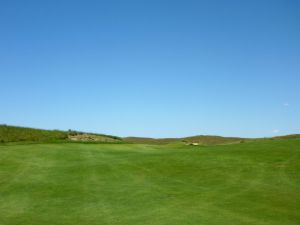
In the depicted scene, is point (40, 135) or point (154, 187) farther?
point (40, 135)

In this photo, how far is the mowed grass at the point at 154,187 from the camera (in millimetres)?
13492

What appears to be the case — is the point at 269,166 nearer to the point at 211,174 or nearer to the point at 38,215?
the point at 211,174

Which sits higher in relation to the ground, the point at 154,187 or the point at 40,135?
the point at 40,135

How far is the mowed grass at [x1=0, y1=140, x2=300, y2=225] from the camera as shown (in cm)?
1349

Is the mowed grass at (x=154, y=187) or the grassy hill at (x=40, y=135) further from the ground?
the grassy hill at (x=40, y=135)

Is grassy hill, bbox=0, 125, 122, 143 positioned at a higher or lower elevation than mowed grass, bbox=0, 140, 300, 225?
higher

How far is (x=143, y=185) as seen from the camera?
18297 millimetres

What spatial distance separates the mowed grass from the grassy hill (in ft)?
35.4

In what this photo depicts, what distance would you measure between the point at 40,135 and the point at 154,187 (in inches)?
991

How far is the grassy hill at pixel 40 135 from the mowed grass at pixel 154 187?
10.8 meters

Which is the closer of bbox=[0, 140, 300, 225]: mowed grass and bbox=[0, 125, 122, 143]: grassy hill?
bbox=[0, 140, 300, 225]: mowed grass

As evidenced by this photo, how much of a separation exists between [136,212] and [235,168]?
8.39 metres

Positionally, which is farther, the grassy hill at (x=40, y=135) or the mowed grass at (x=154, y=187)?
the grassy hill at (x=40, y=135)

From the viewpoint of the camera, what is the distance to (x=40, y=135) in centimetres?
4056
